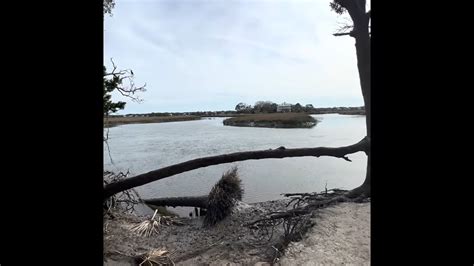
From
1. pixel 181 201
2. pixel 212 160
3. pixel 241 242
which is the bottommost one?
pixel 241 242

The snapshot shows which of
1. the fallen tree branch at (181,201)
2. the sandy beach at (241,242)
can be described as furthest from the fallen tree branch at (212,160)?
the fallen tree branch at (181,201)

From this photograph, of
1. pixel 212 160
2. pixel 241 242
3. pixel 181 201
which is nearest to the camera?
pixel 212 160

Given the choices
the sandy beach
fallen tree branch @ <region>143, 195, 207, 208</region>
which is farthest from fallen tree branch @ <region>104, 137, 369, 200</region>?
fallen tree branch @ <region>143, 195, 207, 208</region>

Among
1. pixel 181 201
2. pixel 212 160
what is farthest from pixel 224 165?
pixel 212 160

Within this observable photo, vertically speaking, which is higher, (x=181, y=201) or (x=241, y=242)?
(x=181, y=201)

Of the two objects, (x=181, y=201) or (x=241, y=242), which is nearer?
(x=241, y=242)

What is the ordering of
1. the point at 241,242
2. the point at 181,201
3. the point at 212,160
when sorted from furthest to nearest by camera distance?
the point at 181,201 → the point at 241,242 → the point at 212,160

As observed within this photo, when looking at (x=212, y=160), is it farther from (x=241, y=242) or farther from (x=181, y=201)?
(x=181, y=201)

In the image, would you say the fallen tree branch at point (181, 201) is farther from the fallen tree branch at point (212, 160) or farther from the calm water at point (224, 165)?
the fallen tree branch at point (212, 160)

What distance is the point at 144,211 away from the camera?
4727 mm

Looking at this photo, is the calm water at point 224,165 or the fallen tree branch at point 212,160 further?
the calm water at point 224,165
